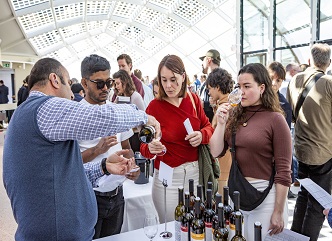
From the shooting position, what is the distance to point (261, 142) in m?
1.63

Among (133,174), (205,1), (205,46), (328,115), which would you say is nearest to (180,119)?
(133,174)

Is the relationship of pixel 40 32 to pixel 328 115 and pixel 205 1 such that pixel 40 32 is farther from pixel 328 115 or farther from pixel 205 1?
pixel 328 115

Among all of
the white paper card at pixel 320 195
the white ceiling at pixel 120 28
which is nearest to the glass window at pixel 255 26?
the white ceiling at pixel 120 28

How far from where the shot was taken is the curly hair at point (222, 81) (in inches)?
106

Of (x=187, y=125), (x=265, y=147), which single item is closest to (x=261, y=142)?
(x=265, y=147)

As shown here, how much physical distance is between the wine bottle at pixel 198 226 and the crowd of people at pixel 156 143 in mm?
386

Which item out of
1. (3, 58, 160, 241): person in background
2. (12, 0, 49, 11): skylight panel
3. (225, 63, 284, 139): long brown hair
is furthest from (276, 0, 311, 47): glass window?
(12, 0, 49, 11): skylight panel

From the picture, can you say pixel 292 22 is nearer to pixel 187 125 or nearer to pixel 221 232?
pixel 187 125

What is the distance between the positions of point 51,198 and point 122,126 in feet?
1.21

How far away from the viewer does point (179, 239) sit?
1.35 meters

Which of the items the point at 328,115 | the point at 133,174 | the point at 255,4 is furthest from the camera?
the point at 255,4

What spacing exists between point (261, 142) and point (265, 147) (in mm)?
35

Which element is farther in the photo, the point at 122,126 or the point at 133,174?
the point at 133,174

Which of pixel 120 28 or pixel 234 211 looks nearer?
pixel 234 211
